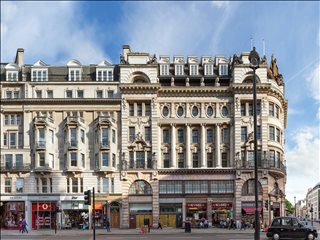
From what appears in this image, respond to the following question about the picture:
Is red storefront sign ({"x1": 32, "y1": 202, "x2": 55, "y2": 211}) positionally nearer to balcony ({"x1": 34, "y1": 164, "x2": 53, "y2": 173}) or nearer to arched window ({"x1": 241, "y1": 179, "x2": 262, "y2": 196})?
balcony ({"x1": 34, "y1": 164, "x2": 53, "y2": 173})

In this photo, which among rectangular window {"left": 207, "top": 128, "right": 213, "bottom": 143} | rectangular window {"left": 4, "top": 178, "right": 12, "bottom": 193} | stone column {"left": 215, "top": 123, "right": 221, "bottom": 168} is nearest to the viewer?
rectangular window {"left": 4, "top": 178, "right": 12, "bottom": 193}

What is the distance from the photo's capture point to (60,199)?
220 feet

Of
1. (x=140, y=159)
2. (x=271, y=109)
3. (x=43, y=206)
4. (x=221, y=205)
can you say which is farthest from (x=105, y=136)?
(x=271, y=109)

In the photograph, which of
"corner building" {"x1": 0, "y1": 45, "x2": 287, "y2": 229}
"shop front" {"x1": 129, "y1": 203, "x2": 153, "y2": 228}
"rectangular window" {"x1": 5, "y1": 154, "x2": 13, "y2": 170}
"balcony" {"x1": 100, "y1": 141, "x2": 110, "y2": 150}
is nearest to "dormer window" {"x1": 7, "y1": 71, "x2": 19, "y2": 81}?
A: "corner building" {"x1": 0, "y1": 45, "x2": 287, "y2": 229}

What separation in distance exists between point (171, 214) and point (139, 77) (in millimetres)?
18337

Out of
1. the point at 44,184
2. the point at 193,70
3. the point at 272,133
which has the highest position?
the point at 193,70

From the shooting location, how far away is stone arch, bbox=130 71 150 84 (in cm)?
6938

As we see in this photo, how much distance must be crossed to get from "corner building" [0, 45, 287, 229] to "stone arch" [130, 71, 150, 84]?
0.48 ft

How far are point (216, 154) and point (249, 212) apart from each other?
8.47 metres

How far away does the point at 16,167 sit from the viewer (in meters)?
67.8

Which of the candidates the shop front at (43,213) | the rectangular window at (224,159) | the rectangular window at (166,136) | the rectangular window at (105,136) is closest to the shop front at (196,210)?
the rectangular window at (224,159)

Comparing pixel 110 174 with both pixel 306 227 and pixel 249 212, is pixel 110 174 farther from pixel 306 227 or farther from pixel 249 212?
pixel 306 227

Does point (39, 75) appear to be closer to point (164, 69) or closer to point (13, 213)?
point (164, 69)

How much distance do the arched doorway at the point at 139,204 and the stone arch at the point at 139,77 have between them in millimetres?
13300
